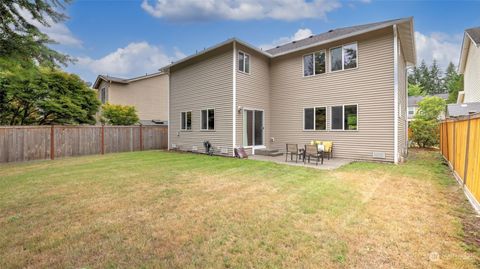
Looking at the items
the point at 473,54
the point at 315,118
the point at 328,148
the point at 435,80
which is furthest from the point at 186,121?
the point at 435,80

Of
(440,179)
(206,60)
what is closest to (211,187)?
(440,179)

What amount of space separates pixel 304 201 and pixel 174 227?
249 centimetres

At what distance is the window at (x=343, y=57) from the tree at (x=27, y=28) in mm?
9710

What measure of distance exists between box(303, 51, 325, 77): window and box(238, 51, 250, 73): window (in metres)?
2.78

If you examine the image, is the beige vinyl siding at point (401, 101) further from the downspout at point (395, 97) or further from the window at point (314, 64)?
the window at point (314, 64)

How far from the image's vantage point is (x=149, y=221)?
3.66 meters

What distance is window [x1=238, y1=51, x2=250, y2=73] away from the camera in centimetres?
1115

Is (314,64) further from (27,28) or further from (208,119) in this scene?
(27,28)

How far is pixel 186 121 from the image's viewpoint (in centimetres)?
1373

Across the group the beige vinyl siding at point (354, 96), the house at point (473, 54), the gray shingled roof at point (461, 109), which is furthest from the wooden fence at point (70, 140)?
the house at point (473, 54)

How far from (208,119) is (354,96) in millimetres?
6964

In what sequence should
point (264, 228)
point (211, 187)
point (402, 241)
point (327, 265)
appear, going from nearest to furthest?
1. point (327, 265)
2. point (402, 241)
3. point (264, 228)
4. point (211, 187)

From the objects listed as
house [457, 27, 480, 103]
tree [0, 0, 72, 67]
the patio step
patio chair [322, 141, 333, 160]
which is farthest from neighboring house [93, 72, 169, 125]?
house [457, 27, 480, 103]

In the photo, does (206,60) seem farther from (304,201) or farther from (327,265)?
(327,265)
